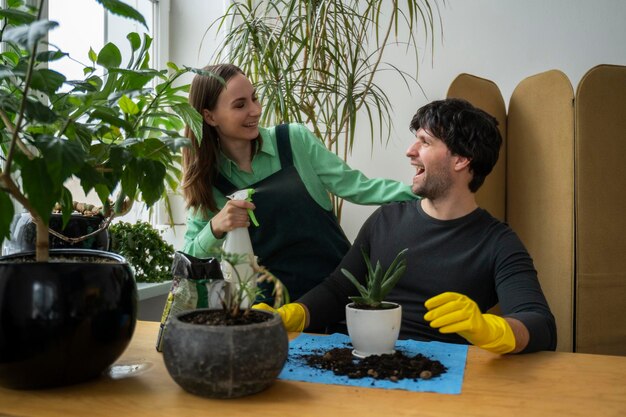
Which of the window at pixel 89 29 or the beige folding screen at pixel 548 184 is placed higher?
the window at pixel 89 29

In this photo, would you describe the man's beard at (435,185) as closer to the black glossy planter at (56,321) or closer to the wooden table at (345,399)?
the wooden table at (345,399)

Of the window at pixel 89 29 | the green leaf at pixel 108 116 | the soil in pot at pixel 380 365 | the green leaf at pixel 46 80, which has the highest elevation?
the window at pixel 89 29

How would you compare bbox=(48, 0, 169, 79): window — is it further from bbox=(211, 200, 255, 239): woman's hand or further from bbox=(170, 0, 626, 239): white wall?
A: bbox=(211, 200, 255, 239): woman's hand

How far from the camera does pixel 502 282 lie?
4.94ft

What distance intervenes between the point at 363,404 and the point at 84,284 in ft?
1.45

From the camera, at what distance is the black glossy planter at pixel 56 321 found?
89cm

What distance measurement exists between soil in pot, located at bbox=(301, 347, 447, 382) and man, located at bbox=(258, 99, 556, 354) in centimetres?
31

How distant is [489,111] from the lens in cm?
223

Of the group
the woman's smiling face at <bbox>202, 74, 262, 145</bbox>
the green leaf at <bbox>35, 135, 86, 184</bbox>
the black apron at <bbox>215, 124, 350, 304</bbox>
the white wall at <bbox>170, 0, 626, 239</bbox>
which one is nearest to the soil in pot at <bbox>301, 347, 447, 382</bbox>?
the green leaf at <bbox>35, 135, 86, 184</bbox>

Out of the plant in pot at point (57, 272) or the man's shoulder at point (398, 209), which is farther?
the man's shoulder at point (398, 209)

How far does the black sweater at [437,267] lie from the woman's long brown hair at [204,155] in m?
0.48

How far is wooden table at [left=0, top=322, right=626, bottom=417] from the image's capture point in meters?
0.86

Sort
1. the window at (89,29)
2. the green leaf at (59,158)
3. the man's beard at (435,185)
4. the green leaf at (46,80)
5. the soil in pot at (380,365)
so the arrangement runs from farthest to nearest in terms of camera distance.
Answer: the window at (89,29) → the man's beard at (435,185) → the soil in pot at (380,365) → the green leaf at (46,80) → the green leaf at (59,158)

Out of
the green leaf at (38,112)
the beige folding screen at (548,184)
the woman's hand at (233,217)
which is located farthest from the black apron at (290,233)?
the green leaf at (38,112)
